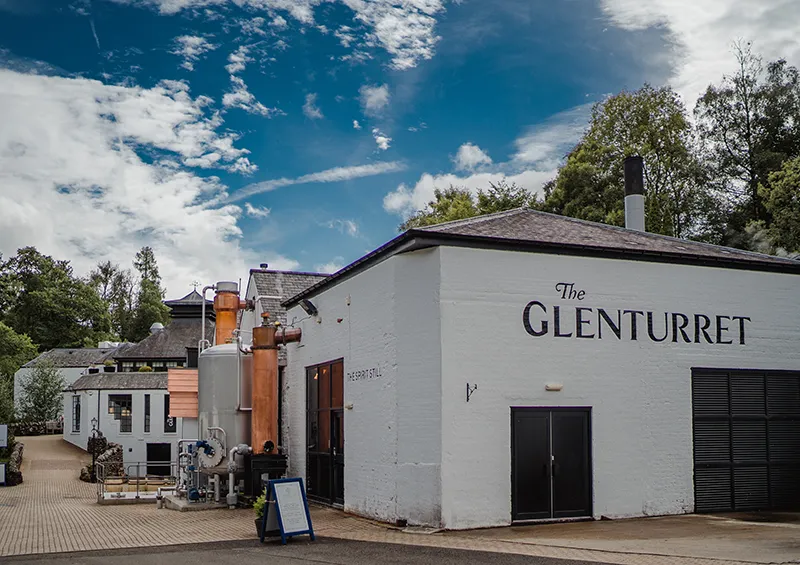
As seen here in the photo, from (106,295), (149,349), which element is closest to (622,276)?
(149,349)

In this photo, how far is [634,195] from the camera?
2177 centimetres

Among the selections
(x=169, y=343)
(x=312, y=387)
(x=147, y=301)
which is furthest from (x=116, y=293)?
(x=312, y=387)

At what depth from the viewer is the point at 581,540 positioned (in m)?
13.1

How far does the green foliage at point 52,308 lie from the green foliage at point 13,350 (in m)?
7.34

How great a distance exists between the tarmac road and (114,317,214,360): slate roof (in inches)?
1407

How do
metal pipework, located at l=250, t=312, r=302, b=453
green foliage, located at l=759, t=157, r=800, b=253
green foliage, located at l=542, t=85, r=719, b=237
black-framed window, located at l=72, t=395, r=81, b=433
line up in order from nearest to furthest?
metal pipework, located at l=250, t=312, r=302, b=453
green foliage, located at l=759, t=157, r=800, b=253
green foliage, located at l=542, t=85, r=719, b=237
black-framed window, located at l=72, t=395, r=81, b=433

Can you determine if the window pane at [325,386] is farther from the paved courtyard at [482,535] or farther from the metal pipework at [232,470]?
the paved courtyard at [482,535]

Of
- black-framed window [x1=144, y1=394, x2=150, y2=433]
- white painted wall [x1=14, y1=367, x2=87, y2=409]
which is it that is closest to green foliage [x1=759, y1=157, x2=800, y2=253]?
black-framed window [x1=144, y1=394, x2=150, y2=433]

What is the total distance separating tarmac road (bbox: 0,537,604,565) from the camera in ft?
37.9

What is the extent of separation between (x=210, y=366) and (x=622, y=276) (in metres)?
10.6

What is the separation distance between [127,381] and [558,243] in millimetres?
34921

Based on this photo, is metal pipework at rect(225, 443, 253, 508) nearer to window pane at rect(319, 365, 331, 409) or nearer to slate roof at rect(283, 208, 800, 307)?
window pane at rect(319, 365, 331, 409)

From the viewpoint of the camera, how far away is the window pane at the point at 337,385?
18.4 m

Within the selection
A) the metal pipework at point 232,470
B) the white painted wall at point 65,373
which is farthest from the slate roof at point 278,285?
the white painted wall at point 65,373
